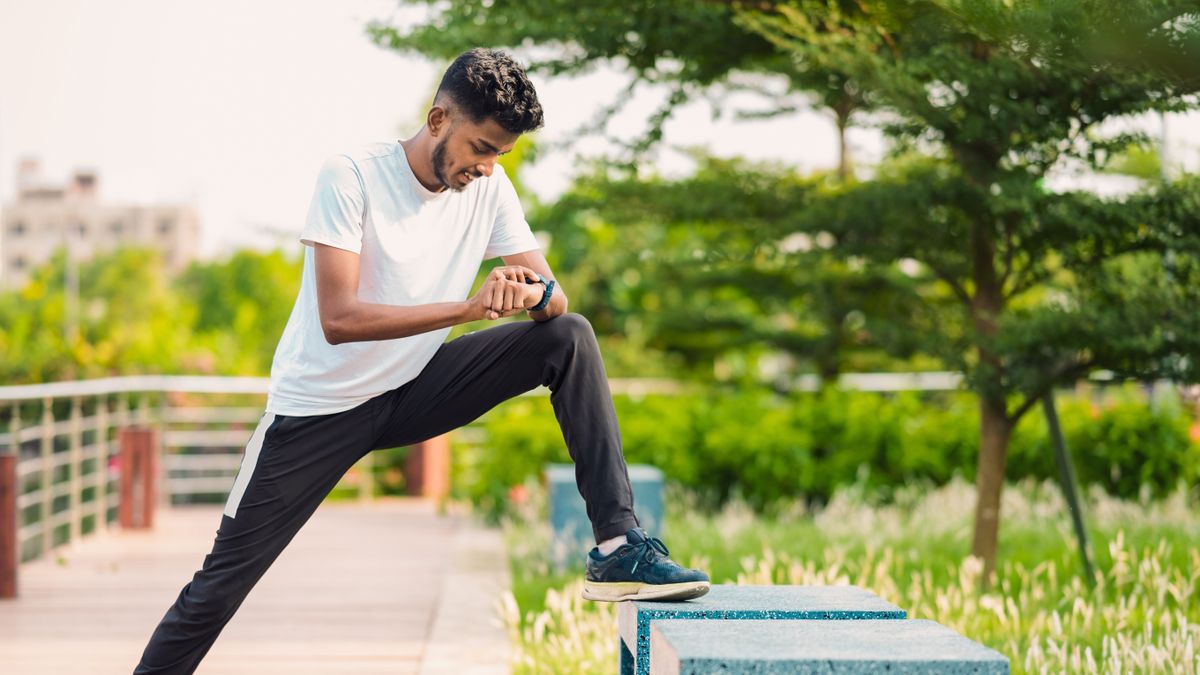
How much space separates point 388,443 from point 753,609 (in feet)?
3.66

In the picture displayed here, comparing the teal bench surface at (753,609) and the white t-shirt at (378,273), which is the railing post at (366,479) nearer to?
the white t-shirt at (378,273)

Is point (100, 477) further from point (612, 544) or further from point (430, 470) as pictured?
point (612, 544)

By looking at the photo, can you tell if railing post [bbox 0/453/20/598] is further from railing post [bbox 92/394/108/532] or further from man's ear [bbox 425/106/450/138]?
man's ear [bbox 425/106/450/138]

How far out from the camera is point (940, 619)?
479 centimetres

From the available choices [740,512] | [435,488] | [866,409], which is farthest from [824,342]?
[435,488]

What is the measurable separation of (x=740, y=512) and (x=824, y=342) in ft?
7.54

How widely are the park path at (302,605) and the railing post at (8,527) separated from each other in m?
0.11

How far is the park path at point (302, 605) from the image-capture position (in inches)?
201

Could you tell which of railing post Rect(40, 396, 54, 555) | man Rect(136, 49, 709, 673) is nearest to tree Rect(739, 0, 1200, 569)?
man Rect(136, 49, 709, 673)

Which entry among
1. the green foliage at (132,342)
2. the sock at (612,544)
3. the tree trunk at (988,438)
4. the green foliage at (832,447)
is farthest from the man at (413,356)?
the green foliage at (132,342)

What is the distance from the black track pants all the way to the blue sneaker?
0.22 ft

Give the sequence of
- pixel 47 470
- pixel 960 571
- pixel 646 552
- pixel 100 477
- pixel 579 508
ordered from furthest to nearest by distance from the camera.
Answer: pixel 100 477 → pixel 47 470 → pixel 579 508 → pixel 960 571 → pixel 646 552

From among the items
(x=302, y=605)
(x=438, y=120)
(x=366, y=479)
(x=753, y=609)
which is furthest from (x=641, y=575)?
(x=366, y=479)

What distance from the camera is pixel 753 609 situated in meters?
3.17
